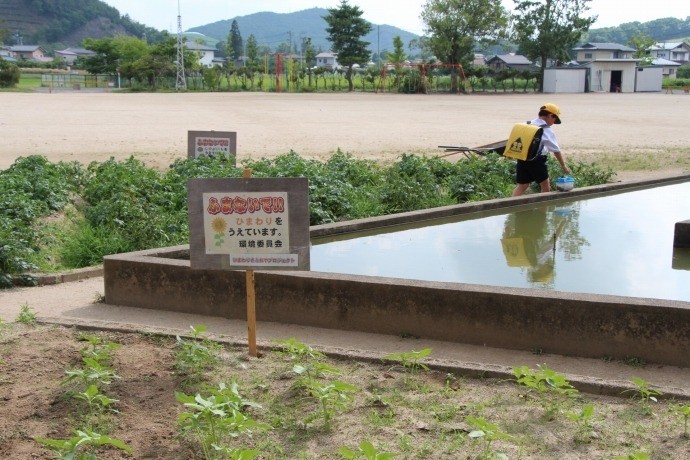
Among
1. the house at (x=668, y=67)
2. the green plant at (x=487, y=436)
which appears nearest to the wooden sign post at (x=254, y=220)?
the green plant at (x=487, y=436)

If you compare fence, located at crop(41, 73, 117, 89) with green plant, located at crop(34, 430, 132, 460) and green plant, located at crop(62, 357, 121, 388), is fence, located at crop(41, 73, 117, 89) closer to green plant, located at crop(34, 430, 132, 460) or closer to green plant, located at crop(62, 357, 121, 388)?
green plant, located at crop(62, 357, 121, 388)

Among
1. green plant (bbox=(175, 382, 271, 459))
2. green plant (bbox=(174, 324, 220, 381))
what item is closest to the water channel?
green plant (bbox=(174, 324, 220, 381))

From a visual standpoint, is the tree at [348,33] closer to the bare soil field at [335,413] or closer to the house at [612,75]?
the house at [612,75]

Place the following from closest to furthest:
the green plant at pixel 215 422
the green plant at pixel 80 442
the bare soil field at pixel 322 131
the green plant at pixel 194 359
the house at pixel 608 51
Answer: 1. the green plant at pixel 80 442
2. the green plant at pixel 215 422
3. the green plant at pixel 194 359
4. the bare soil field at pixel 322 131
5. the house at pixel 608 51

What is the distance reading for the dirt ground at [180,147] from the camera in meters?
3.92

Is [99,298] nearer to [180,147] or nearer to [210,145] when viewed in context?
[210,145]

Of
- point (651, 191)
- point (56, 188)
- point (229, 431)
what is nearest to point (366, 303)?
point (229, 431)

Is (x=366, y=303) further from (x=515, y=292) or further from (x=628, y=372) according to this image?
(x=628, y=372)

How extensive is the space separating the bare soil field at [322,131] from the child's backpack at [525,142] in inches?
235

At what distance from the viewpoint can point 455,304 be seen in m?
5.55

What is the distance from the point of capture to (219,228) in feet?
16.1

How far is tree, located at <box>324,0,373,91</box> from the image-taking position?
233 feet

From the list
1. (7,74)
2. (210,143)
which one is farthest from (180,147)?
(7,74)

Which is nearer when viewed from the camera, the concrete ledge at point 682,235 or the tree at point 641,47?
the concrete ledge at point 682,235
